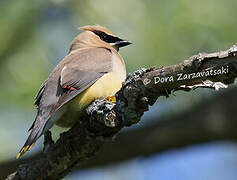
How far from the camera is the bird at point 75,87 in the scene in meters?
5.14

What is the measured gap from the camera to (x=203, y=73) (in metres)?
4.04

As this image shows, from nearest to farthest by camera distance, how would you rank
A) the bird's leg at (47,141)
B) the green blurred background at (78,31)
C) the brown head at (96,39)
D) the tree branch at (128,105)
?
the tree branch at (128,105) < the bird's leg at (47,141) < the green blurred background at (78,31) < the brown head at (96,39)

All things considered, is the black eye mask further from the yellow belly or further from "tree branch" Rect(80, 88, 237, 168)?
the yellow belly

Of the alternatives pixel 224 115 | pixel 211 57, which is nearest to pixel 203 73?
pixel 211 57

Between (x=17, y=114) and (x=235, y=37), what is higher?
(x=235, y=37)

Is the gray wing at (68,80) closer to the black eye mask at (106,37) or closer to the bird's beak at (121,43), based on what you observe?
the bird's beak at (121,43)

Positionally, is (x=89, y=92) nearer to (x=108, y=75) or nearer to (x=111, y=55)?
(x=108, y=75)

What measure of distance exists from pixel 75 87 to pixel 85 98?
14 cm

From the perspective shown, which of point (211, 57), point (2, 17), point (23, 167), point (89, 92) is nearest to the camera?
point (211, 57)

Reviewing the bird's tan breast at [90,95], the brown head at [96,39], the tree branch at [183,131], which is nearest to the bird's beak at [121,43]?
the brown head at [96,39]

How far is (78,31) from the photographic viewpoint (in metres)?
6.95

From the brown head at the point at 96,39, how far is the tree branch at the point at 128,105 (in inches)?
69.7

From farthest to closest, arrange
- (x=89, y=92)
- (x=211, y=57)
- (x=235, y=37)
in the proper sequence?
A: (x=235, y=37)
(x=89, y=92)
(x=211, y=57)

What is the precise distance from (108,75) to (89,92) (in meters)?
0.40
